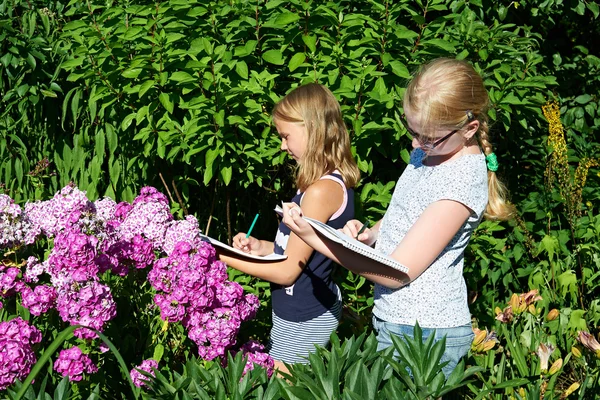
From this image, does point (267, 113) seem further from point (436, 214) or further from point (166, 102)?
point (436, 214)

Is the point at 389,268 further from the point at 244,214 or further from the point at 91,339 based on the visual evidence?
the point at 244,214

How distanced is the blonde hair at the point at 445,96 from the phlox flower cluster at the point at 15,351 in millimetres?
1309

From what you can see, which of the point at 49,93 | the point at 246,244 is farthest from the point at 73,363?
the point at 49,93

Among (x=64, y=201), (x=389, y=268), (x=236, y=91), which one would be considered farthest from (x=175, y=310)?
(x=236, y=91)

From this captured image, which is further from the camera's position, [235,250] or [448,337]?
[235,250]

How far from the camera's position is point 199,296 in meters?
2.27

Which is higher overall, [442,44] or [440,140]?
[440,140]

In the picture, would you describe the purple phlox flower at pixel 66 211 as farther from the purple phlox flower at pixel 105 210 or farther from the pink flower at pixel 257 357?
the pink flower at pixel 257 357

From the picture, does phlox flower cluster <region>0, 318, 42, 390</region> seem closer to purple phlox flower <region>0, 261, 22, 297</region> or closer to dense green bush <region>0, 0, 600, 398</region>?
purple phlox flower <region>0, 261, 22, 297</region>

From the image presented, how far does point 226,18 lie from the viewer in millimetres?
3426

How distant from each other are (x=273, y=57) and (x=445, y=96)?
3.89 feet

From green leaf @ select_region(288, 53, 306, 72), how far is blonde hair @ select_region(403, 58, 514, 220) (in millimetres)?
997

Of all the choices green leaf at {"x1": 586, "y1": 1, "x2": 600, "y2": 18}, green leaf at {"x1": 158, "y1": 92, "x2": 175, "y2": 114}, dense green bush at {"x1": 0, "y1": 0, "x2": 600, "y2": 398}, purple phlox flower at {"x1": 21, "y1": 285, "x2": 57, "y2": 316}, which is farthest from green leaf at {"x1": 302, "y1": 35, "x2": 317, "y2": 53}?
green leaf at {"x1": 586, "y1": 1, "x2": 600, "y2": 18}

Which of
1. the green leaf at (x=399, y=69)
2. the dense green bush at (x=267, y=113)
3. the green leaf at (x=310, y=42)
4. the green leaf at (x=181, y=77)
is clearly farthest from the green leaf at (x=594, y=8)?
the green leaf at (x=181, y=77)
